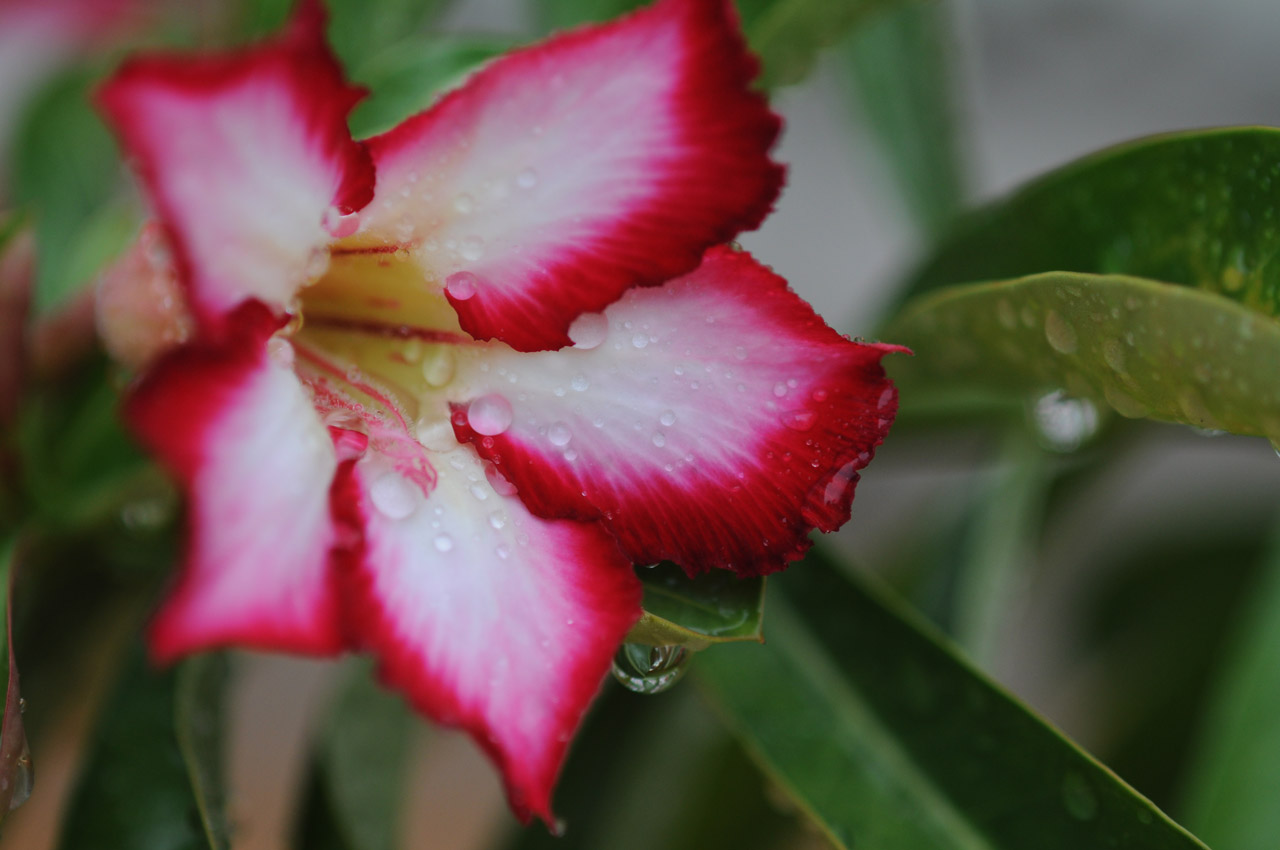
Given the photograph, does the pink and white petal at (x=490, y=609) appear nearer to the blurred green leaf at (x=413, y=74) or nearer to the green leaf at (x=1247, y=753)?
the blurred green leaf at (x=413, y=74)

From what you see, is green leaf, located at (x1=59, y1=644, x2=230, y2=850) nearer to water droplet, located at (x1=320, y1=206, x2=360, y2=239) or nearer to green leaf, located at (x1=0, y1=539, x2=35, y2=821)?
green leaf, located at (x1=0, y1=539, x2=35, y2=821)

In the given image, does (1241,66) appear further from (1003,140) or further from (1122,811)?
(1122,811)

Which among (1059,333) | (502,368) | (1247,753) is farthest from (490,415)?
(1247,753)

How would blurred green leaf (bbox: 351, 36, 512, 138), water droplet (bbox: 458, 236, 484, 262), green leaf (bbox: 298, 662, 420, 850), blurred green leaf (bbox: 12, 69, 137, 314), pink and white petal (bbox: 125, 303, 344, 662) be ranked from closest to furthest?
pink and white petal (bbox: 125, 303, 344, 662)
water droplet (bbox: 458, 236, 484, 262)
blurred green leaf (bbox: 351, 36, 512, 138)
green leaf (bbox: 298, 662, 420, 850)
blurred green leaf (bbox: 12, 69, 137, 314)

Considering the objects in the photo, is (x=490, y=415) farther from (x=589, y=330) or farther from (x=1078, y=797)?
(x=1078, y=797)

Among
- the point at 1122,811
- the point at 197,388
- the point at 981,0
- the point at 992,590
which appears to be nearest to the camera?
the point at 197,388

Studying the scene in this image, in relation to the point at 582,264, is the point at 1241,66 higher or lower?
lower

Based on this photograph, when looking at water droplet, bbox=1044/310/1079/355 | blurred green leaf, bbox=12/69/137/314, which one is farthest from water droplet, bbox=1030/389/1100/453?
blurred green leaf, bbox=12/69/137/314

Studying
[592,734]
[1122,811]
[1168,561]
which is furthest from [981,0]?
[1122,811]
